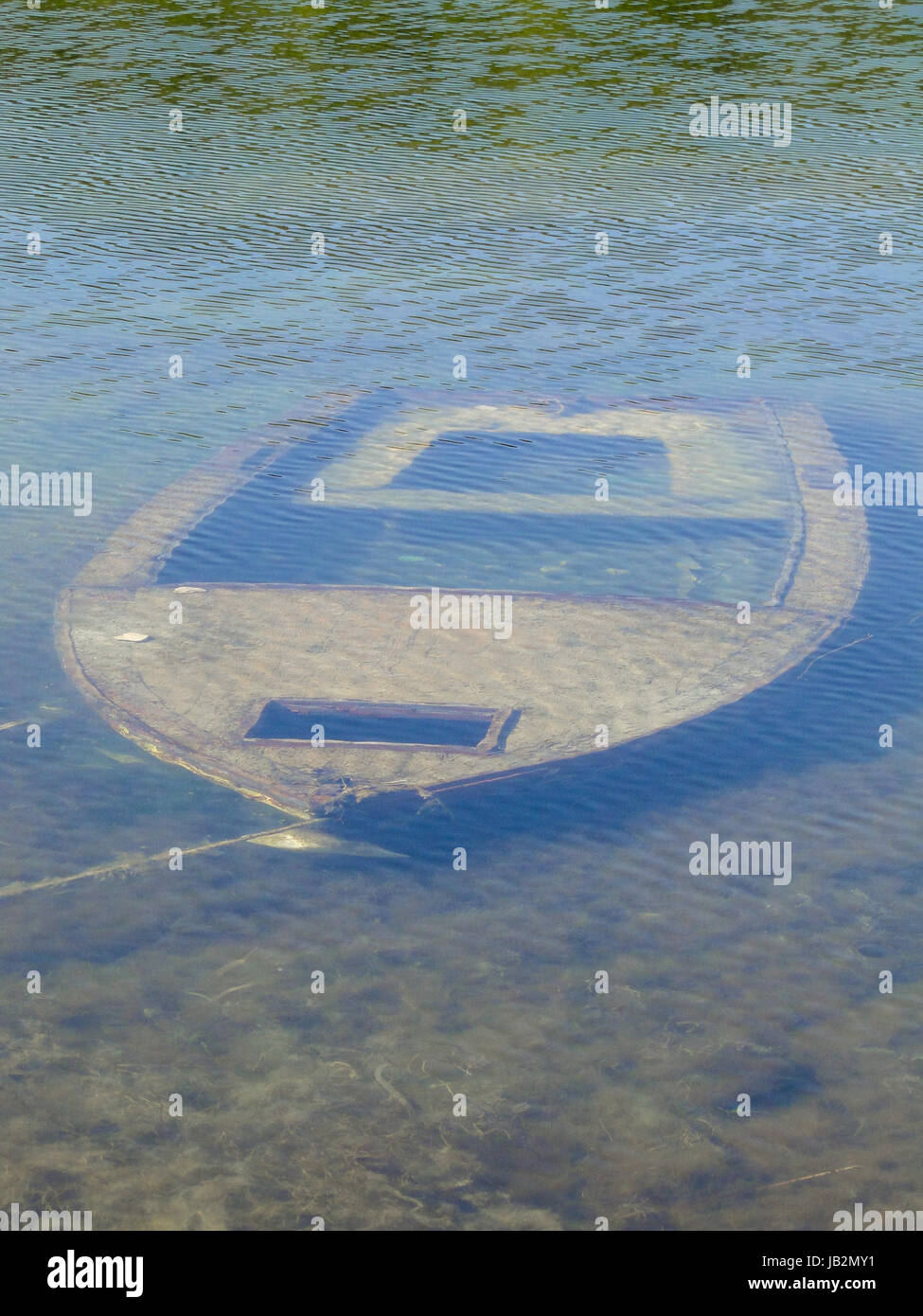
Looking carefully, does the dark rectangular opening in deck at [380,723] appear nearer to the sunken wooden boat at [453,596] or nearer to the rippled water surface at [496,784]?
the sunken wooden boat at [453,596]

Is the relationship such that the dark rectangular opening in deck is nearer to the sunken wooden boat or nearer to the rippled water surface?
the sunken wooden boat

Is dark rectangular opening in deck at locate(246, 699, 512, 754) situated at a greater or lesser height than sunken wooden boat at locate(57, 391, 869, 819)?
lesser

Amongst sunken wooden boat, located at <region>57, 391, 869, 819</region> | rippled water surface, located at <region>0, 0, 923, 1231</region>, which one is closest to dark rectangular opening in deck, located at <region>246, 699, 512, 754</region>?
sunken wooden boat, located at <region>57, 391, 869, 819</region>

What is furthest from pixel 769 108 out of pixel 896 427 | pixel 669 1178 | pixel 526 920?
pixel 669 1178

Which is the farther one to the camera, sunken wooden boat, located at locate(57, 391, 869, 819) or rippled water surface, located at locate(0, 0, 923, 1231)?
sunken wooden boat, located at locate(57, 391, 869, 819)

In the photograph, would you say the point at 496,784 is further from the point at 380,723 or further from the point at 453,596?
the point at 453,596

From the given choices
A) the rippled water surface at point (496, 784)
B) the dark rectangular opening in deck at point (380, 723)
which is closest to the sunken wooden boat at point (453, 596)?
the dark rectangular opening in deck at point (380, 723)
